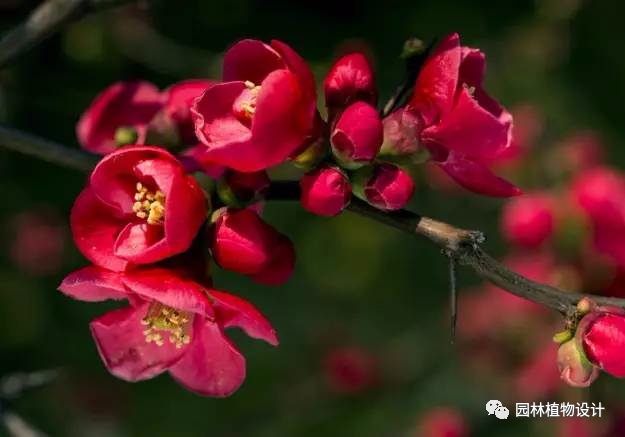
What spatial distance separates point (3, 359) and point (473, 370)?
1.26 meters

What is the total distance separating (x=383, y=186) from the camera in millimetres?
918

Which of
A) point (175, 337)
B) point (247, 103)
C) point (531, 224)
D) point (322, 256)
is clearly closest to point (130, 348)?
point (175, 337)

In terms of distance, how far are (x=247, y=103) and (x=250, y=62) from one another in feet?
0.14

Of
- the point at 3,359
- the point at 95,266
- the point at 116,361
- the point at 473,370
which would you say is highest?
the point at 95,266

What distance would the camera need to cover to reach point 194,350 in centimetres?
105

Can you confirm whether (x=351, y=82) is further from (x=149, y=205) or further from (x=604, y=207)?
(x=604, y=207)

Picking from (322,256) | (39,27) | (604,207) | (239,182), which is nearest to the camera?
(239,182)

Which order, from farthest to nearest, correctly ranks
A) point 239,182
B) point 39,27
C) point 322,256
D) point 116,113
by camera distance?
point 322,256
point 116,113
point 39,27
point 239,182

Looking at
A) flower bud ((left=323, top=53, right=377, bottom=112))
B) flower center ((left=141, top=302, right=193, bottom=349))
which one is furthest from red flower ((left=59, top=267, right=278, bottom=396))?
flower bud ((left=323, top=53, right=377, bottom=112))

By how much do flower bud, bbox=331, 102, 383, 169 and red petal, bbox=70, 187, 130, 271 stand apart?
24 centimetres

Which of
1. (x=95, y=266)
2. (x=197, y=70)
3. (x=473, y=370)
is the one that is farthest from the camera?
(x=197, y=70)

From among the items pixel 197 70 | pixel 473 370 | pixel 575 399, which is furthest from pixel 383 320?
pixel 575 399

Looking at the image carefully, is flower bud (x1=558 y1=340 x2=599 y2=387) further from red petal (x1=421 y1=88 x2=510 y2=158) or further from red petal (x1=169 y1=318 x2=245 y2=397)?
red petal (x1=169 y1=318 x2=245 y2=397)

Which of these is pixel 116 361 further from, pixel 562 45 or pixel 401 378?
pixel 562 45
